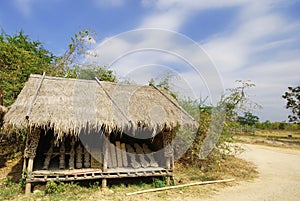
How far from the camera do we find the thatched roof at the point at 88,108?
4.87m

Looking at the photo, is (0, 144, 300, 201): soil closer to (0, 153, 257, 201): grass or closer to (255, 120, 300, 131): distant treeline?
(0, 153, 257, 201): grass

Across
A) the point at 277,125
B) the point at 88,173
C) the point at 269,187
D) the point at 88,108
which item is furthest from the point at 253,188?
the point at 277,125

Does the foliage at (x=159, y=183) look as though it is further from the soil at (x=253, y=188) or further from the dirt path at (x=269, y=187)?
the dirt path at (x=269, y=187)

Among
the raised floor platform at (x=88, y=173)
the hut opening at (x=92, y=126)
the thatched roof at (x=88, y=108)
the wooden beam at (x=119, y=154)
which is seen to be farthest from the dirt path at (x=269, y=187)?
the wooden beam at (x=119, y=154)

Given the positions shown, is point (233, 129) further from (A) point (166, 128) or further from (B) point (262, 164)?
(A) point (166, 128)

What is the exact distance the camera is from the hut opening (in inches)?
195

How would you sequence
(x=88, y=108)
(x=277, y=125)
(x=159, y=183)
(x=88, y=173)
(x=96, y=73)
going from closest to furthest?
(x=88, y=173) → (x=88, y=108) → (x=159, y=183) → (x=96, y=73) → (x=277, y=125)

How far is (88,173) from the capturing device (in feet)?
17.1

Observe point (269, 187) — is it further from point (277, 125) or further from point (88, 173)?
point (277, 125)

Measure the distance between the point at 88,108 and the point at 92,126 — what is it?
0.60 meters

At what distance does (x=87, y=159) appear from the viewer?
18.9 feet

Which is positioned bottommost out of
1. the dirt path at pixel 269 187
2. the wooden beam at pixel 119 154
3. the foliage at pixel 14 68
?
the dirt path at pixel 269 187

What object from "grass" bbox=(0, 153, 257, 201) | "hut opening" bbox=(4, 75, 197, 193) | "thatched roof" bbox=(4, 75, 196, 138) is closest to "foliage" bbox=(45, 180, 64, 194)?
"grass" bbox=(0, 153, 257, 201)

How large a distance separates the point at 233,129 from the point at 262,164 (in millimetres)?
2837
